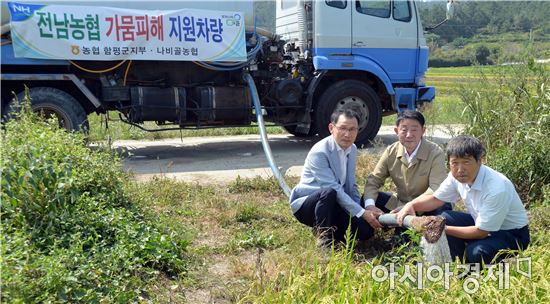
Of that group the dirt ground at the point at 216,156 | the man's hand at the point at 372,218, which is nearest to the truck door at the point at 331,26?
the dirt ground at the point at 216,156

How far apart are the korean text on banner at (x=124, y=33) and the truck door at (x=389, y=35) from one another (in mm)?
1860

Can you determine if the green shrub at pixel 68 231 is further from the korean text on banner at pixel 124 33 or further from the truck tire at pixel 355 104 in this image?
the truck tire at pixel 355 104

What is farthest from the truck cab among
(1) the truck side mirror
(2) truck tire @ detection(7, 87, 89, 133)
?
(1) the truck side mirror

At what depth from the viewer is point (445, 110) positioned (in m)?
8.28

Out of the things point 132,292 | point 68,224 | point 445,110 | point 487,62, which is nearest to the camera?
point 132,292

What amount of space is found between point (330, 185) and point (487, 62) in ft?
10.9

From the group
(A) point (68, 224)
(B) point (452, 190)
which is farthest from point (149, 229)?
(B) point (452, 190)

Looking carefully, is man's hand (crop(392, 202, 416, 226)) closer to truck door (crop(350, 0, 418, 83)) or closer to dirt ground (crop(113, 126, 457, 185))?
dirt ground (crop(113, 126, 457, 185))

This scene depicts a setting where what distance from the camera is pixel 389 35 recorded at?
27.6ft

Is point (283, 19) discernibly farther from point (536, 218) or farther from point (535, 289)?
point (535, 289)

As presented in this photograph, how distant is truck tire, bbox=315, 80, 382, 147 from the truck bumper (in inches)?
13.6

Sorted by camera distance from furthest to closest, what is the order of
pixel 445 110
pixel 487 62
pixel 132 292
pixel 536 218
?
pixel 445 110 < pixel 487 62 < pixel 536 218 < pixel 132 292

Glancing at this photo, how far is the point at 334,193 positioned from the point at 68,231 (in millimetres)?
1739

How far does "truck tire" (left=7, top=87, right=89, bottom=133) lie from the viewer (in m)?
6.89
